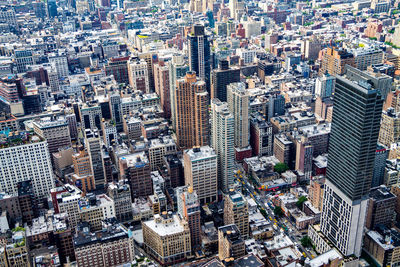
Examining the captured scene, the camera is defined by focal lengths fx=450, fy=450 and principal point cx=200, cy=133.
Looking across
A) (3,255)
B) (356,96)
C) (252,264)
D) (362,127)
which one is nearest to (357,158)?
(362,127)

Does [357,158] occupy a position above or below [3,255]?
above

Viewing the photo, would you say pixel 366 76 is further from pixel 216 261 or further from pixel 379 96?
pixel 216 261

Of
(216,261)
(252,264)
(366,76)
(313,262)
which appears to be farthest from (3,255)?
(366,76)

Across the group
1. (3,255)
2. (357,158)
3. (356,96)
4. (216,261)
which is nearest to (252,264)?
(216,261)

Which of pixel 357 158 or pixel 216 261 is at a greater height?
pixel 357 158

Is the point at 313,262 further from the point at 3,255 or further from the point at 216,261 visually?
the point at 3,255

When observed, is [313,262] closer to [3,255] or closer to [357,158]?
[357,158]

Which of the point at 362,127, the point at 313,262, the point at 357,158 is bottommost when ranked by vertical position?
the point at 313,262

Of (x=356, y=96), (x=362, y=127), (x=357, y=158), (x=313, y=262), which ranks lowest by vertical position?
(x=313, y=262)
